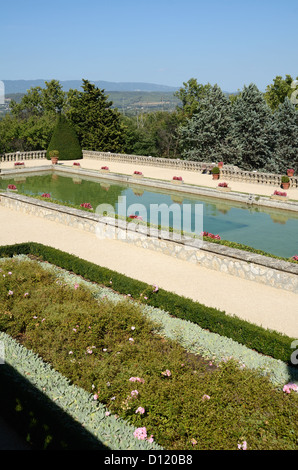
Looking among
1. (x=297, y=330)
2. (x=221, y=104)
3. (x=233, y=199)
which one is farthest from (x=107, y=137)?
(x=297, y=330)

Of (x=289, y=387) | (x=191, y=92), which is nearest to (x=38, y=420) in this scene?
(x=289, y=387)

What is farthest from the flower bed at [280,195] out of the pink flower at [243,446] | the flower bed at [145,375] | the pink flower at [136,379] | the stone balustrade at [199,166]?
the pink flower at [243,446]

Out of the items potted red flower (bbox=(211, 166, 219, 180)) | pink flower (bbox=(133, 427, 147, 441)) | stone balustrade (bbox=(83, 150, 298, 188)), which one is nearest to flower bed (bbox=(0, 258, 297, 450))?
pink flower (bbox=(133, 427, 147, 441))

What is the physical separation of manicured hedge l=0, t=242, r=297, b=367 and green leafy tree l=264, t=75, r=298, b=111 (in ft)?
148

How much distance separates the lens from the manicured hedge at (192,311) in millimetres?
8180

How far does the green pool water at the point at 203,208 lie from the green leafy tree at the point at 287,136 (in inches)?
778

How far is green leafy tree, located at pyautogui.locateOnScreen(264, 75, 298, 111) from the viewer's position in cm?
5082

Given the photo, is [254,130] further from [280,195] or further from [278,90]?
[280,195]

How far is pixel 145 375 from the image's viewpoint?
6926mm

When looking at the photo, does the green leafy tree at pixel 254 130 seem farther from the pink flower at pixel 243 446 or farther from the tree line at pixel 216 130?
the pink flower at pixel 243 446

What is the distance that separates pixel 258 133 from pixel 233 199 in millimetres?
19182
